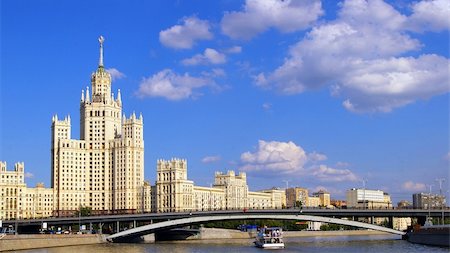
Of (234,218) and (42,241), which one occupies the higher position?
(234,218)

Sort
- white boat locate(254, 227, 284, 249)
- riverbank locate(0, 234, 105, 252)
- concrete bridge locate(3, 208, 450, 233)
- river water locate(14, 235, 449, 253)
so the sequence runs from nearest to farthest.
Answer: river water locate(14, 235, 449, 253) → riverbank locate(0, 234, 105, 252) → white boat locate(254, 227, 284, 249) → concrete bridge locate(3, 208, 450, 233)

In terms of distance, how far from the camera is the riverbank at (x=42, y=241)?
98.3 m

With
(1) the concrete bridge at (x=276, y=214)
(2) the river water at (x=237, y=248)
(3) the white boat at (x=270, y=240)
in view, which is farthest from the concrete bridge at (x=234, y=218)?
(3) the white boat at (x=270, y=240)

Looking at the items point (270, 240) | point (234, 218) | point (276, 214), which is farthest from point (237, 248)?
→ point (276, 214)

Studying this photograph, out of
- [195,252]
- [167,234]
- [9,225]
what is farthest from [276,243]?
[9,225]

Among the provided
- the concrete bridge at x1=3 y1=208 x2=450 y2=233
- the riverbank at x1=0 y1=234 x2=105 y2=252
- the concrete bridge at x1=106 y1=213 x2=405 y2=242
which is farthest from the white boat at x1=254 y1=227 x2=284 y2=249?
the riverbank at x1=0 y1=234 x2=105 y2=252

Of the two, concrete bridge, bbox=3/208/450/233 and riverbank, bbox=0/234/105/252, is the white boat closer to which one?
concrete bridge, bbox=3/208/450/233

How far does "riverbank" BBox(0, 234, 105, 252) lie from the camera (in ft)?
322

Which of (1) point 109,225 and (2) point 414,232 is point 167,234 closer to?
(1) point 109,225

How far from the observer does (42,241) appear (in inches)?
4264

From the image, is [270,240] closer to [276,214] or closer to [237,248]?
[237,248]

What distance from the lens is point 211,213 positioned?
127750 millimetres

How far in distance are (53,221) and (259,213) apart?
4223cm

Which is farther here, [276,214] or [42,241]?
[276,214]
